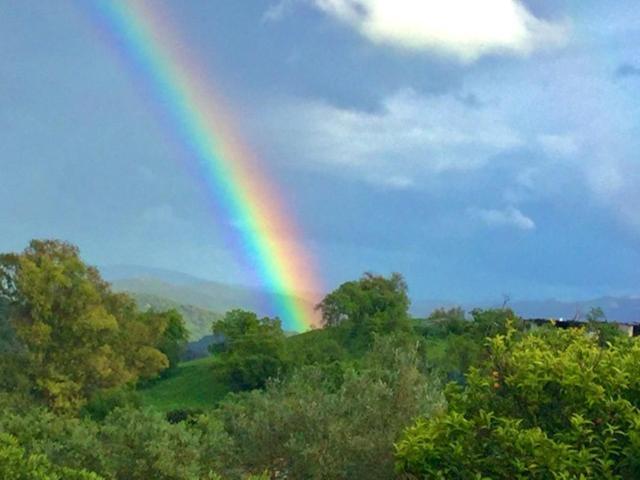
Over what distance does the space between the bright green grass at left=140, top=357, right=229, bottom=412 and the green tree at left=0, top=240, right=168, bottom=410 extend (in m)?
7.12

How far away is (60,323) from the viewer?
57562 mm

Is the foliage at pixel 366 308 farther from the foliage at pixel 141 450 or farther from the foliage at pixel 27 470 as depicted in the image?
the foliage at pixel 27 470

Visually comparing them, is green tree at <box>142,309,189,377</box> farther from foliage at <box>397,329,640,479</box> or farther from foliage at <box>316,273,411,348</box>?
foliage at <box>397,329,640,479</box>

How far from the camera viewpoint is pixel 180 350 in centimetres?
8950

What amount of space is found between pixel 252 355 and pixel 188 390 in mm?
8083

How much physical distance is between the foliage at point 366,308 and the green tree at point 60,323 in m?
23.8

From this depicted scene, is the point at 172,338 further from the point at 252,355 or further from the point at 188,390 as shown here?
the point at 252,355

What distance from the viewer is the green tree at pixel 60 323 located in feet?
184

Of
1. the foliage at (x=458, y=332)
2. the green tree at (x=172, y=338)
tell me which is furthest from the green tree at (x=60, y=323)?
the foliage at (x=458, y=332)

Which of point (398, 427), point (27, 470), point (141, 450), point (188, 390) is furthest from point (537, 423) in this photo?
point (188, 390)

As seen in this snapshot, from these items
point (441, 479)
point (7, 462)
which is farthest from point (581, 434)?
point (7, 462)

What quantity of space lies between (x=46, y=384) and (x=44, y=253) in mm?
8757

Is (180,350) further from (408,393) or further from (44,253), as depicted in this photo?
(408,393)

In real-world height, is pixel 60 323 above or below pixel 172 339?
below
